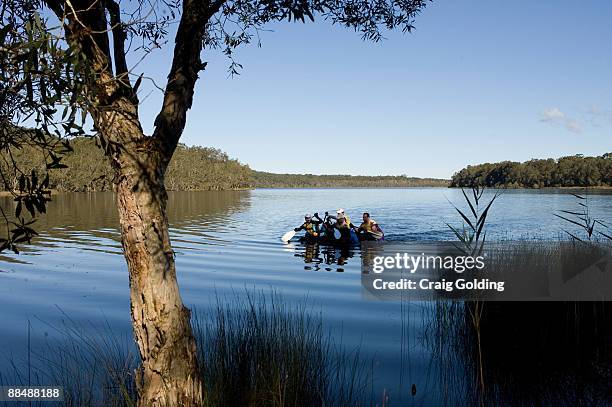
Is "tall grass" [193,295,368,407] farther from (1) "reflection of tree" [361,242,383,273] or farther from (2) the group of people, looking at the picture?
(2) the group of people

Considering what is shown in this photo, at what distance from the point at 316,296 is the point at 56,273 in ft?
27.8

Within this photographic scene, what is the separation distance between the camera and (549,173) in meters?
139

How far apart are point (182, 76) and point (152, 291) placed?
5.47 feet

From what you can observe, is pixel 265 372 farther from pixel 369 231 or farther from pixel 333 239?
pixel 369 231

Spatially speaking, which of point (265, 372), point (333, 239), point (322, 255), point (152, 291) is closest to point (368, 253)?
point (322, 255)

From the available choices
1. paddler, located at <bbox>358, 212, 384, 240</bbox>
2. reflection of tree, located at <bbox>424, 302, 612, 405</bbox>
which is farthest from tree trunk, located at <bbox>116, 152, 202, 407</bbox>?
paddler, located at <bbox>358, 212, 384, 240</bbox>

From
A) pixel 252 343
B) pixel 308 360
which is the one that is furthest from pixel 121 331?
pixel 308 360

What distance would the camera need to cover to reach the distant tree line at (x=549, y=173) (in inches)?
4872

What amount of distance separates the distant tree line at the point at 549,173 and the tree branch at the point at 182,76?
378ft

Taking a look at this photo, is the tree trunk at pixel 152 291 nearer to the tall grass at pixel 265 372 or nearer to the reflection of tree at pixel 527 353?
the tall grass at pixel 265 372

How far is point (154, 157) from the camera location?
371cm

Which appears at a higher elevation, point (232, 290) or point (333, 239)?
point (333, 239)

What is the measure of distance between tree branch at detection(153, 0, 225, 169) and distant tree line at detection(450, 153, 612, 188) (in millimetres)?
115187

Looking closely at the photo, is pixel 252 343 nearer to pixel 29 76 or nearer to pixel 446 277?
pixel 29 76
